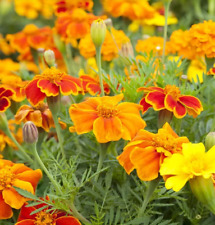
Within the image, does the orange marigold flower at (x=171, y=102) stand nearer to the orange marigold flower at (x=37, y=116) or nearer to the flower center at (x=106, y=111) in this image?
the flower center at (x=106, y=111)

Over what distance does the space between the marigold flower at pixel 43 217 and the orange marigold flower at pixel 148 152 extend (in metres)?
0.15

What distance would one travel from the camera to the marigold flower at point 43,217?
766 mm

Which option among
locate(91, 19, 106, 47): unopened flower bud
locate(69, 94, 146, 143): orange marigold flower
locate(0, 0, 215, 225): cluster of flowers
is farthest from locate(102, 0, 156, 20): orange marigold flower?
locate(69, 94, 146, 143): orange marigold flower

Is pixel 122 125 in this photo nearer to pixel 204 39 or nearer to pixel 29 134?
pixel 29 134

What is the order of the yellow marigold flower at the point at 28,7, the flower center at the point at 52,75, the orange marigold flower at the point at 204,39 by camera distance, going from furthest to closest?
the yellow marigold flower at the point at 28,7
the orange marigold flower at the point at 204,39
the flower center at the point at 52,75

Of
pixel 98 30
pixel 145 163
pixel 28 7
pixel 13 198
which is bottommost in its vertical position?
pixel 28 7

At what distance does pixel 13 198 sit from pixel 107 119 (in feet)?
0.72

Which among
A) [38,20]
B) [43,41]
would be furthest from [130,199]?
[38,20]

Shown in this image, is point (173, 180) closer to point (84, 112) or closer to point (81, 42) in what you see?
point (84, 112)

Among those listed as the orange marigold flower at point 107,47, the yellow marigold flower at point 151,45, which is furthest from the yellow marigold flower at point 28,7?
the yellow marigold flower at point 151,45

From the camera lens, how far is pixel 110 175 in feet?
2.85

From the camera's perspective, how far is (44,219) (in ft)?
2.59

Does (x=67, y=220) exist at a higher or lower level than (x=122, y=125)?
lower

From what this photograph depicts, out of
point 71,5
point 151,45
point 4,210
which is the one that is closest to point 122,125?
point 4,210
